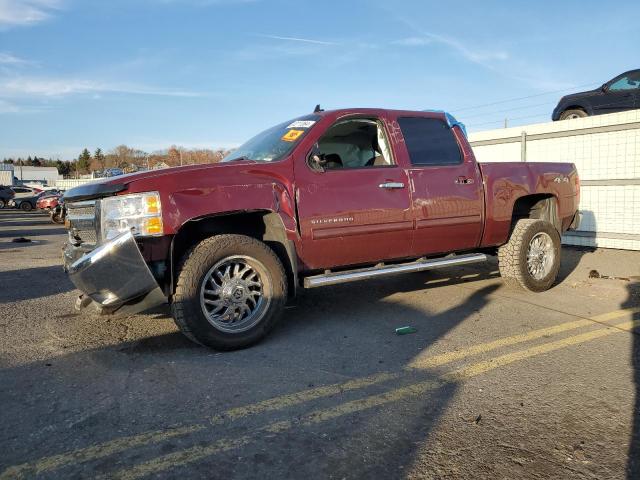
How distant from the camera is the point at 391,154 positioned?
16.7 feet

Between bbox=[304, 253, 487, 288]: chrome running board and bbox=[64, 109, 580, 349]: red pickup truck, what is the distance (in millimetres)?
18

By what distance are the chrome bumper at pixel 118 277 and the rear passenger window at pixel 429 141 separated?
9.39 ft

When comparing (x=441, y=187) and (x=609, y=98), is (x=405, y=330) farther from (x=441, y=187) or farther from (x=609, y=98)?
(x=609, y=98)

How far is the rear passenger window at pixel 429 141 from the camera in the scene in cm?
525

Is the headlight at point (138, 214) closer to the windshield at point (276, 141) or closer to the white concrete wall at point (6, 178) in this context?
the windshield at point (276, 141)

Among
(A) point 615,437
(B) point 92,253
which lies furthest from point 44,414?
(A) point 615,437

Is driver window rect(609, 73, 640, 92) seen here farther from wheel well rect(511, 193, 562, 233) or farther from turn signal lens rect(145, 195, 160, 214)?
turn signal lens rect(145, 195, 160, 214)

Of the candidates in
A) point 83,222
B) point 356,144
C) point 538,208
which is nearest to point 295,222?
point 356,144

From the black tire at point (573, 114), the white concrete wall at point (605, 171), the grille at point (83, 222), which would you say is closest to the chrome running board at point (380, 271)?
the grille at point (83, 222)

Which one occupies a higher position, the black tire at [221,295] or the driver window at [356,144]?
the driver window at [356,144]

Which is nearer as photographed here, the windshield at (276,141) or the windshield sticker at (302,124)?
the windshield at (276,141)

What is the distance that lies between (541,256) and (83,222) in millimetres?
5151

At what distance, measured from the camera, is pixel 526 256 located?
5973 mm

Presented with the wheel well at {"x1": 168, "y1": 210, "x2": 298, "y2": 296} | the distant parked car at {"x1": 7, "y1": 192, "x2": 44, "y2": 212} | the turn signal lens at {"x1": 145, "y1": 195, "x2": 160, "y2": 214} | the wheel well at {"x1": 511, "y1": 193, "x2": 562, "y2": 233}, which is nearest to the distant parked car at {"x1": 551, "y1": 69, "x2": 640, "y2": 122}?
the wheel well at {"x1": 511, "y1": 193, "x2": 562, "y2": 233}
